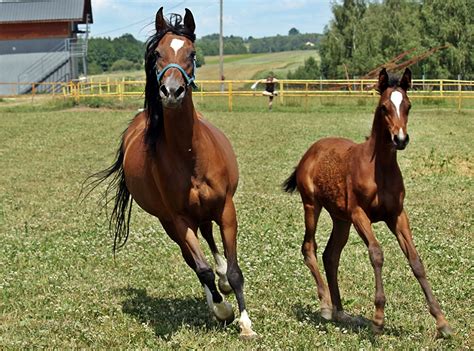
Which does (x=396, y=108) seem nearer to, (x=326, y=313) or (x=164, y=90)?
(x=164, y=90)

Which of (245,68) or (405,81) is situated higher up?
(245,68)

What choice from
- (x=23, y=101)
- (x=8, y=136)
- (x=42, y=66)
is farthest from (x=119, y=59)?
(x=8, y=136)

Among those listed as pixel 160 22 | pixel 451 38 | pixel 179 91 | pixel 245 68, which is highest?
pixel 451 38

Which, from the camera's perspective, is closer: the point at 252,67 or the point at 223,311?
the point at 223,311

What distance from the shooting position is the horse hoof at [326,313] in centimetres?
699

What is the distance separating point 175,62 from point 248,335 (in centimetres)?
236

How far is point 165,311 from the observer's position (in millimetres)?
7430

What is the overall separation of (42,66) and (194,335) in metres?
58.1

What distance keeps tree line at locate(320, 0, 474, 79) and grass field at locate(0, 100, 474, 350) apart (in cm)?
4944

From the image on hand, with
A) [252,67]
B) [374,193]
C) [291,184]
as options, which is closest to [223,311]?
[374,193]

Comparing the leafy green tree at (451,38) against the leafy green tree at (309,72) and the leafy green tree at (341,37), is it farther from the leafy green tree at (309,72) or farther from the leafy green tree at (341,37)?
the leafy green tree at (309,72)

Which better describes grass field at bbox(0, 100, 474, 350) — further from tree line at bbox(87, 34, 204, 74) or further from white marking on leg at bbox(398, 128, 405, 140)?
tree line at bbox(87, 34, 204, 74)

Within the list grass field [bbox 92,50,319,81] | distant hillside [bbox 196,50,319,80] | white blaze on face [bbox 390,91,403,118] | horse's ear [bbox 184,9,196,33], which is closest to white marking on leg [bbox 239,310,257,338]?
white blaze on face [bbox 390,91,403,118]

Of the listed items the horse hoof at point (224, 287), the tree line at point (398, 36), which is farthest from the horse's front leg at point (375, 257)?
the tree line at point (398, 36)
